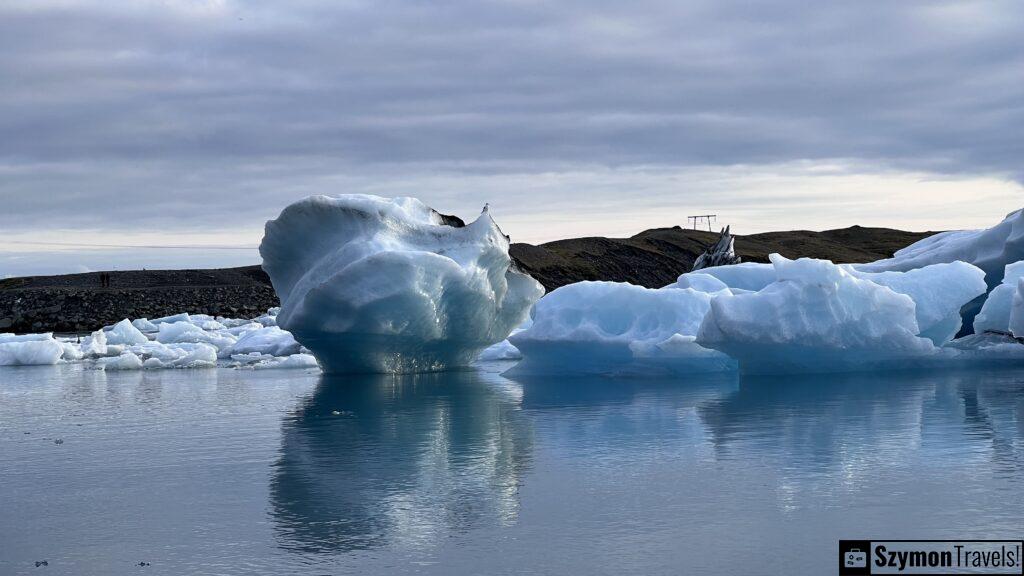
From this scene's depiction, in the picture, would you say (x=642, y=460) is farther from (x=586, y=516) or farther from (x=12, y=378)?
(x=12, y=378)

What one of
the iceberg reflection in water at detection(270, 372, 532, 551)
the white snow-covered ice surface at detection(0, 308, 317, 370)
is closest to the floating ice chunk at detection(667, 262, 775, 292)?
the white snow-covered ice surface at detection(0, 308, 317, 370)

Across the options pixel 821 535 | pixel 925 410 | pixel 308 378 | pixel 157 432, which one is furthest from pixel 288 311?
pixel 821 535

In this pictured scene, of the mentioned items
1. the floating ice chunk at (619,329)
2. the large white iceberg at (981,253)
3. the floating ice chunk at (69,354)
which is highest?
the large white iceberg at (981,253)

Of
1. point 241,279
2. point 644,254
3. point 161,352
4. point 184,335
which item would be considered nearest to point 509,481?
point 161,352

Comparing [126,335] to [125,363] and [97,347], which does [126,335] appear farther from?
[125,363]

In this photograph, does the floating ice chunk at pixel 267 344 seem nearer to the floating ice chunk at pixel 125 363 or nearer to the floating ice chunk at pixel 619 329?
the floating ice chunk at pixel 125 363

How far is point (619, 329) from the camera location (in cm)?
1474

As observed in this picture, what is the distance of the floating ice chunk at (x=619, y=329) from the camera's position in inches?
565

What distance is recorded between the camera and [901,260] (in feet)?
63.8

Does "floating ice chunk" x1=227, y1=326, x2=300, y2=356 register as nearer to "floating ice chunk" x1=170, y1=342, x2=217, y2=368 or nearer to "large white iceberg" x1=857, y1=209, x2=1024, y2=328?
"floating ice chunk" x1=170, y1=342, x2=217, y2=368

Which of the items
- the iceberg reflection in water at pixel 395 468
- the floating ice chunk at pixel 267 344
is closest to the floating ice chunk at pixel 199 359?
the floating ice chunk at pixel 267 344

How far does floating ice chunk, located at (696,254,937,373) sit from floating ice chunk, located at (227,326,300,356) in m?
9.77

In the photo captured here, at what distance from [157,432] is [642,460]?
431 centimetres

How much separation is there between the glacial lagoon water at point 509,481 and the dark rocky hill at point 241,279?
29.3 meters
